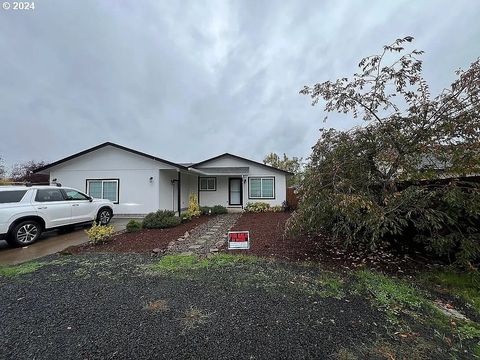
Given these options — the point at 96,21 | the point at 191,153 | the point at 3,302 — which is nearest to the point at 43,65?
the point at 96,21

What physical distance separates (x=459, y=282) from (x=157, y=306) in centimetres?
503

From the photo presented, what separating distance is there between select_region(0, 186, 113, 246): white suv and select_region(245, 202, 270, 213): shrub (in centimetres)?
897

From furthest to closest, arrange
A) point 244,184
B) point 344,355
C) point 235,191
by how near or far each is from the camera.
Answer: point 235,191 → point 244,184 → point 344,355

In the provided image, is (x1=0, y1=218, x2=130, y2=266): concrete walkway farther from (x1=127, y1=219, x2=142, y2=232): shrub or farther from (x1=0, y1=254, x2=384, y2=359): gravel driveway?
(x1=0, y1=254, x2=384, y2=359): gravel driveway

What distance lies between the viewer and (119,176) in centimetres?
1317

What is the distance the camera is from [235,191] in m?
17.2

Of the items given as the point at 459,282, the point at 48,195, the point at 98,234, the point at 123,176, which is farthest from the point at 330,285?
the point at 123,176

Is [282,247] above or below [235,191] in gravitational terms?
below

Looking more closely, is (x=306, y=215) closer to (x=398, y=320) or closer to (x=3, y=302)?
(x=398, y=320)

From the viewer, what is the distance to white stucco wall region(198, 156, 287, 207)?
16406 millimetres

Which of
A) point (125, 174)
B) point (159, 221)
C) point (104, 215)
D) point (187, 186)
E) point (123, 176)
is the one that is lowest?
point (159, 221)

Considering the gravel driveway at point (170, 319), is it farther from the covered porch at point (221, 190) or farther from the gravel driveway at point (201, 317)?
the covered porch at point (221, 190)

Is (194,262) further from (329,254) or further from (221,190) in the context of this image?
(221,190)

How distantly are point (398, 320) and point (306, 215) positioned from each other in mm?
2468
